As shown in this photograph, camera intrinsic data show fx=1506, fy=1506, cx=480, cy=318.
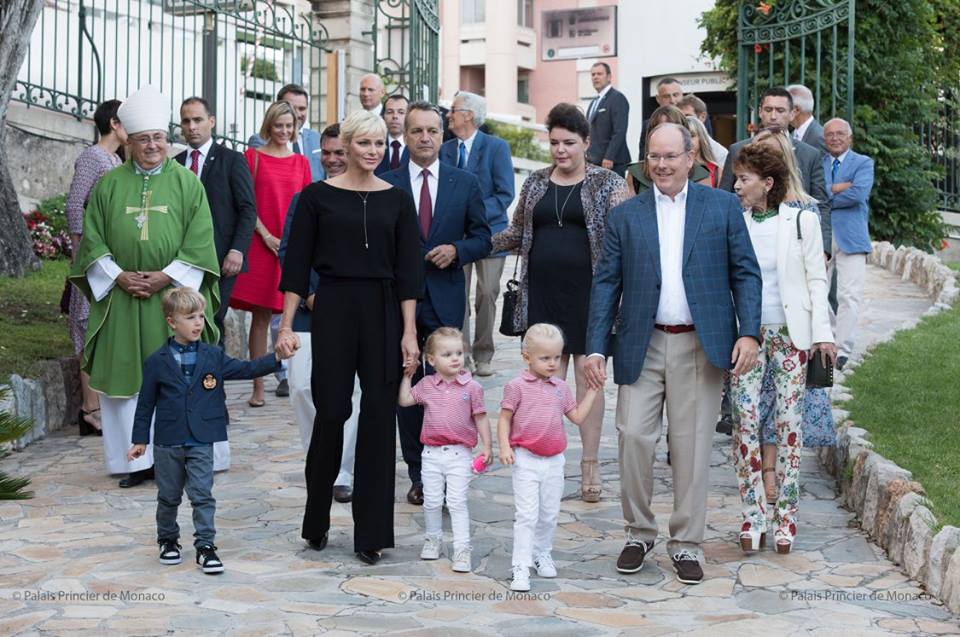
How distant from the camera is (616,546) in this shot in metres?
7.23

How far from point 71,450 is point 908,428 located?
5155 mm

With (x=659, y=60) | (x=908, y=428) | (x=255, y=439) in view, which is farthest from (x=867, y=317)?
(x=659, y=60)

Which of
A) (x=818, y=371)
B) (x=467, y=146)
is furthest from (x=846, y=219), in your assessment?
(x=818, y=371)

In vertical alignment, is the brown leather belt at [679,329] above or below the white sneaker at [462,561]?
above

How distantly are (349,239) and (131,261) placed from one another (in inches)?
86.6

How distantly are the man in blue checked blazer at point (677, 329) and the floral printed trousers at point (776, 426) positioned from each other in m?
0.49

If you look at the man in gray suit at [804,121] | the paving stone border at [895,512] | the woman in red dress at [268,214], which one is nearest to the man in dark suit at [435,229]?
the paving stone border at [895,512]

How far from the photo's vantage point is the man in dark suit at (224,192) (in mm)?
9664

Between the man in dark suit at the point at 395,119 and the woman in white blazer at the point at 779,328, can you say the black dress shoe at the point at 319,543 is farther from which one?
the man in dark suit at the point at 395,119

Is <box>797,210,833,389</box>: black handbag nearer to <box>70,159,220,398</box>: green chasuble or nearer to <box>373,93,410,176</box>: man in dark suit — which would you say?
<box>70,159,220,398</box>: green chasuble

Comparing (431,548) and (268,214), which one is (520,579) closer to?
(431,548)

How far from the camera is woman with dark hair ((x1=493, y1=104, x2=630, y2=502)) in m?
7.95

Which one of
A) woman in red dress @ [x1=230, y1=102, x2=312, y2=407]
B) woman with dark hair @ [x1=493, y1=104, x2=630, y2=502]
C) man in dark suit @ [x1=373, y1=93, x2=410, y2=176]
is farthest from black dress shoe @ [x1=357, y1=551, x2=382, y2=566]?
man in dark suit @ [x1=373, y1=93, x2=410, y2=176]

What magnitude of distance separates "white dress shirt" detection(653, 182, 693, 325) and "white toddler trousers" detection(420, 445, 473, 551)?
1.09 m
